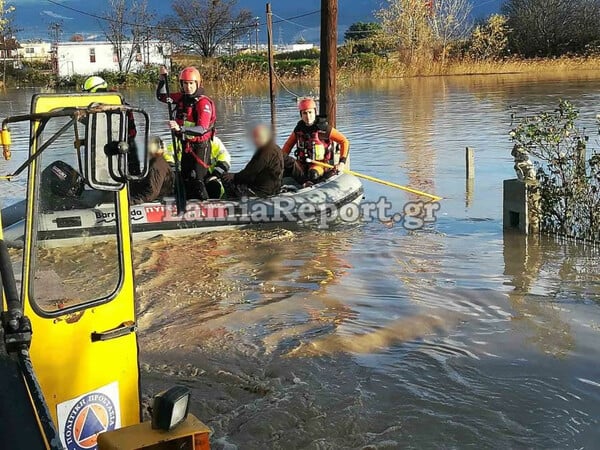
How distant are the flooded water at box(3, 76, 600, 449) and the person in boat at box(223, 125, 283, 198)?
2.18 ft

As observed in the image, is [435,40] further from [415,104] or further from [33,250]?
[33,250]

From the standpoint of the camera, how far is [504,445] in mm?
4750

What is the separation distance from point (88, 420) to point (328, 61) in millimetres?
11832

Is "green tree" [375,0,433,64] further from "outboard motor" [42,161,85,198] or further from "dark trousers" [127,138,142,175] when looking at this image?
"outboard motor" [42,161,85,198]

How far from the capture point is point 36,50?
71812mm

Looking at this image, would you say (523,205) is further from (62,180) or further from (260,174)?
(62,180)

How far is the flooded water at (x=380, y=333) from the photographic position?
504 cm

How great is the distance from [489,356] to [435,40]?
47.2 metres

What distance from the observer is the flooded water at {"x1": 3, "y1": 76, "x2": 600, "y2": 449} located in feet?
16.5

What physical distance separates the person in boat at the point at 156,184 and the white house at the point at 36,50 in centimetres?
5253

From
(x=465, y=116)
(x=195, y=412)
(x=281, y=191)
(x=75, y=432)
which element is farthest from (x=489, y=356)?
(x=465, y=116)

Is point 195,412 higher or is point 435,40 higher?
point 435,40
